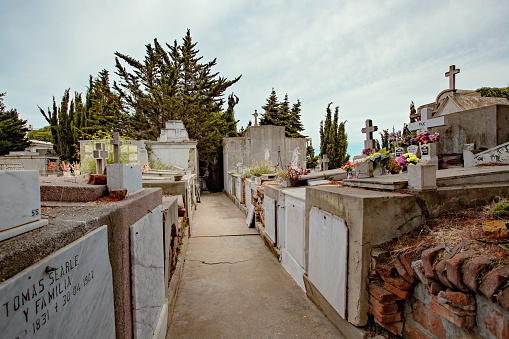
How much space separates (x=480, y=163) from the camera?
4973mm

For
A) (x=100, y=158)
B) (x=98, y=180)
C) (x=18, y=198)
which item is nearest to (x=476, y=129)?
(x=98, y=180)

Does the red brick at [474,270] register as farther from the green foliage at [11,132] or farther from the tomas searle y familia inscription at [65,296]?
the green foliage at [11,132]

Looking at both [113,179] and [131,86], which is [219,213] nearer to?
[113,179]

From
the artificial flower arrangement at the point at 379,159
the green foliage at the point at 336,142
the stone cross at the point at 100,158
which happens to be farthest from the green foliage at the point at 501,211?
the green foliage at the point at 336,142

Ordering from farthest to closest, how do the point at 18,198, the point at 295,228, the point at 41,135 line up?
the point at 41,135, the point at 295,228, the point at 18,198

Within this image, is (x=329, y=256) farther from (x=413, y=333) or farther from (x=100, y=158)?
(x=100, y=158)

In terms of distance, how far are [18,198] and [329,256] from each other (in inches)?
118

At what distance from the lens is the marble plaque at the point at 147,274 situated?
6.91 ft

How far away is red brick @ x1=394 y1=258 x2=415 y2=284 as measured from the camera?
236 centimetres

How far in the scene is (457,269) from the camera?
1.90 meters

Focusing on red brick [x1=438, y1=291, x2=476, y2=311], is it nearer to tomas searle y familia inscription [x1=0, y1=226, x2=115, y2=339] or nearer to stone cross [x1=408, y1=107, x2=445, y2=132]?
tomas searle y familia inscription [x1=0, y1=226, x2=115, y2=339]

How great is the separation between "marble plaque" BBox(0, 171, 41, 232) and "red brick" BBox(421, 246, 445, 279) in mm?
2563

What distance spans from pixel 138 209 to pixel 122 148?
18.7ft

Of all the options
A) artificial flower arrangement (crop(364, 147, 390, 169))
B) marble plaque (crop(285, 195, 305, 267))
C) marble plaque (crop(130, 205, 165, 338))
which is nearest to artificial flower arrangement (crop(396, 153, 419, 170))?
artificial flower arrangement (crop(364, 147, 390, 169))
